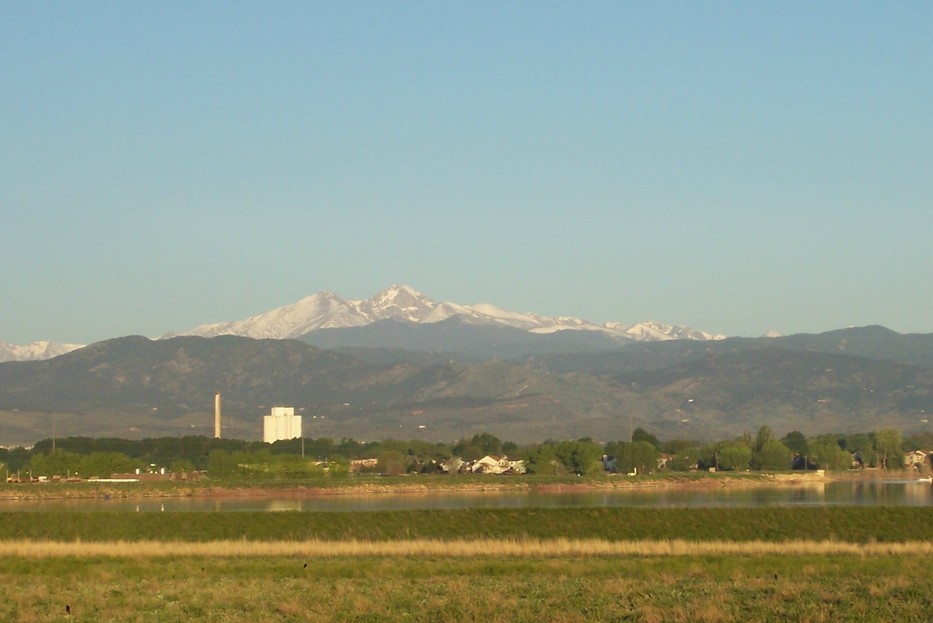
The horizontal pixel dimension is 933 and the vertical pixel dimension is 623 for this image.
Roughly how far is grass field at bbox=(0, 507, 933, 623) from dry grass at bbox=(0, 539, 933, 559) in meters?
0.09

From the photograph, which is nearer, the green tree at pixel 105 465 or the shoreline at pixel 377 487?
the shoreline at pixel 377 487

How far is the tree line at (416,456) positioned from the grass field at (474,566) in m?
77.8

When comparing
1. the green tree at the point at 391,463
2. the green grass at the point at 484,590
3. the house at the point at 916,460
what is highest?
the green tree at the point at 391,463

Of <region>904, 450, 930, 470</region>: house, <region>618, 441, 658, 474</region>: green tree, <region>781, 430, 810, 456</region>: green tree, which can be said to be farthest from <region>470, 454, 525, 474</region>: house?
<region>904, 450, 930, 470</region>: house

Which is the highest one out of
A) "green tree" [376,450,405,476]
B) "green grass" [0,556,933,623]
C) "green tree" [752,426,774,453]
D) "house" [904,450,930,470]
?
"green tree" [752,426,774,453]

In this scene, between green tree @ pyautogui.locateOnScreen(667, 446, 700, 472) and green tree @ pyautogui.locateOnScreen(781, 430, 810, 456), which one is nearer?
green tree @ pyautogui.locateOnScreen(667, 446, 700, 472)

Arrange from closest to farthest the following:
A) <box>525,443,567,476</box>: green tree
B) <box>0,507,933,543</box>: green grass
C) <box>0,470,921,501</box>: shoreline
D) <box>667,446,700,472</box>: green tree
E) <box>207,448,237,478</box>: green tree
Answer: <box>0,507,933,543</box>: green grass, <box>0,470,921,501</box>: shoreline, <box>207,448,237,478</box>: green tree, <box>525,443,567,476</box>: green tree, <box>667,446,700,472</box>: green tree

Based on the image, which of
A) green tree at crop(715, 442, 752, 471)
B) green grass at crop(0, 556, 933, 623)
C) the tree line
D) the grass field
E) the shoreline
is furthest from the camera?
green tree at crop(715, 442, 752, 471)

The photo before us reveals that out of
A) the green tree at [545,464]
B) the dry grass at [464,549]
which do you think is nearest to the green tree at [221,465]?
the green tree at [545,464]

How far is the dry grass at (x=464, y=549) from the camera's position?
128 feet

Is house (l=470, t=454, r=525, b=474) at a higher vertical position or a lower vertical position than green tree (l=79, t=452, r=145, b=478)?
lower

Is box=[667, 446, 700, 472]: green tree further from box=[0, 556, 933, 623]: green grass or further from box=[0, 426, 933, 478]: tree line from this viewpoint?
box=[0, 556, 933, 623]: green grass

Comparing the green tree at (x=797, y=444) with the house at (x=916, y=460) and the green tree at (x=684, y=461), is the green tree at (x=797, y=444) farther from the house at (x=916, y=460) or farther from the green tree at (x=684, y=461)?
the green tree at (x=684, y=461)

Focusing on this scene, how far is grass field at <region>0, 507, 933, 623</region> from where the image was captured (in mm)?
25672
